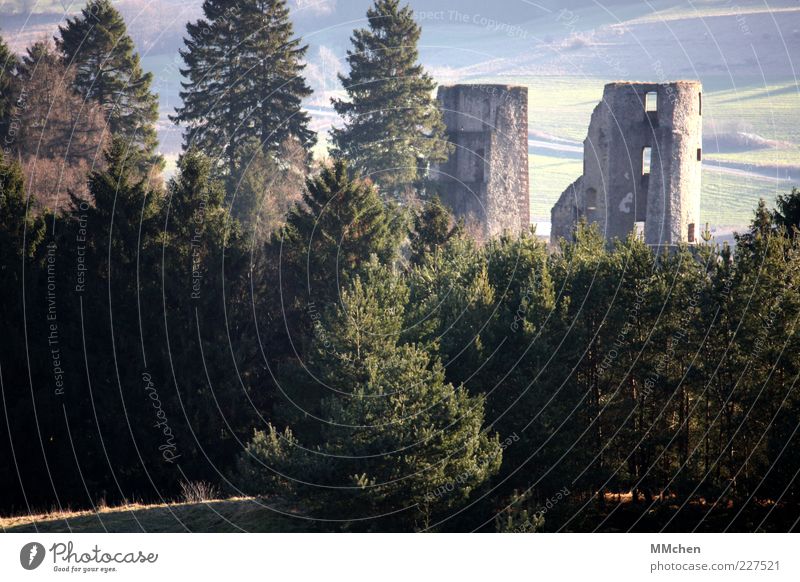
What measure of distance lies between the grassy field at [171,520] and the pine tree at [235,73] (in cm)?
3013

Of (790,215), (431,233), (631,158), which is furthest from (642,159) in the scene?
(790,215)

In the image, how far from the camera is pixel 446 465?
34156mm

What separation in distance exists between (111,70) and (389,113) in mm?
13568

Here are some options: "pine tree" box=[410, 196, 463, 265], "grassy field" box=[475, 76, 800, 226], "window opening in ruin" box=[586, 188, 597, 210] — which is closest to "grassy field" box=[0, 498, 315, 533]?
"pine tree" box=[410, 196, 463, 265]

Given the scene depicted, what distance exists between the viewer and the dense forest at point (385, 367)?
34.7 m

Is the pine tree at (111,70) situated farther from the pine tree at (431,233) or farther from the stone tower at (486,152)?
the pine tree at (431,233)

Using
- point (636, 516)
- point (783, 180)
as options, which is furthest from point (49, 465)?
point (783, 180)

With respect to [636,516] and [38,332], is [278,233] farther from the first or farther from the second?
[636,516]

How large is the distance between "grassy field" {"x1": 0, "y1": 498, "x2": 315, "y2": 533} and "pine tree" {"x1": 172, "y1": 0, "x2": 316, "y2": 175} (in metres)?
30.1

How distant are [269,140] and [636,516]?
34.7 m

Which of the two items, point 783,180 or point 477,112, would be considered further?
point 783,180

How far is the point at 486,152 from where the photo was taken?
65125 mm

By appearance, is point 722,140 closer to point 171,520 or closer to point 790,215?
point 790,215

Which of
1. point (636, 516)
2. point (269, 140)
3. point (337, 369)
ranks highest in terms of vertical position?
point (269, 140)
